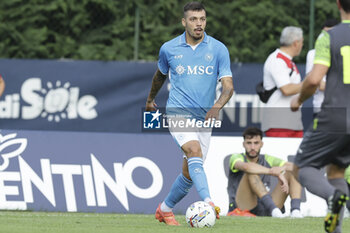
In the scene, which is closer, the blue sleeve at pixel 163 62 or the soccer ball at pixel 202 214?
the soccer ball at pixel 202 214

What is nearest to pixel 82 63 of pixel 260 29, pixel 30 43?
pixel 30 43

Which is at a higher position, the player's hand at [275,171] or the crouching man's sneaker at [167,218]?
the crouching man's sneaker at [167,218]

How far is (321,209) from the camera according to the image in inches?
468

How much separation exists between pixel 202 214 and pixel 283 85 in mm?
3742

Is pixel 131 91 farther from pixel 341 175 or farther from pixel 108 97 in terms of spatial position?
pixel 341 175

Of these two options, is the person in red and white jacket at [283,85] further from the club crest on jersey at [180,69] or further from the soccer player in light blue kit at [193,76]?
the club crest on jersey at [180,69]

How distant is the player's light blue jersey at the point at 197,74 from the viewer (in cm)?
902

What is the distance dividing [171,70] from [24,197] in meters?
3.35

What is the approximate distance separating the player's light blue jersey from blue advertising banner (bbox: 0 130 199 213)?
2867mm

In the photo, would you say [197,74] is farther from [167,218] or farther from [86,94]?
[86,94]

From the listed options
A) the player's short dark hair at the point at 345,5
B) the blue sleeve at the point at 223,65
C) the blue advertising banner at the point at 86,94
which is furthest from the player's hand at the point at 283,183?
the player's short dark hair at the point at 345,5

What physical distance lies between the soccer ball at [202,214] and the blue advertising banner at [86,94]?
22.6 ft
